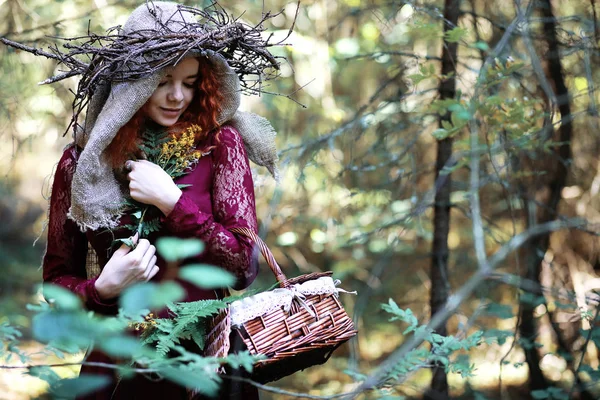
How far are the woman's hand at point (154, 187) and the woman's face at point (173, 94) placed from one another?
174 millimetres

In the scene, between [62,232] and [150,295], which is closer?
[150,295]

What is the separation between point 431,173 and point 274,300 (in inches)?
146

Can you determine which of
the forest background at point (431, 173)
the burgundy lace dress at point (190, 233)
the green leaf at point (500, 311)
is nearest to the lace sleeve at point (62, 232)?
the burgundy lace dress at point (190, 233)

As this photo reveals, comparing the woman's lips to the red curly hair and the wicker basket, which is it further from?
the wicker basket

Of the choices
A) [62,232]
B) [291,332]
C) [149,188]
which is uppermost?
[149,188]

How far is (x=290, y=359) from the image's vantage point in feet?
5.96

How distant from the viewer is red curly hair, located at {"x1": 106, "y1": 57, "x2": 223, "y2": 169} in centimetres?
210

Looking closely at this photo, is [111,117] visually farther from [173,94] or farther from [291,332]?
[291,332]

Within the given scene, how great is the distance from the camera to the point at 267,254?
6.27ft

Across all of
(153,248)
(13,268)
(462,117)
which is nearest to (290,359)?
(153,248)

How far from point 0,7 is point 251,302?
3.18m

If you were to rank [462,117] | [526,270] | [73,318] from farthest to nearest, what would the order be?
1. [526,270]
2. [462,117]
3. [73,318]

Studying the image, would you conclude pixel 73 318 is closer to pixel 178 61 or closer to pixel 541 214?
pixel 178 61

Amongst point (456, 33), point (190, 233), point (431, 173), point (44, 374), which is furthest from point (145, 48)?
point (431, 173)
